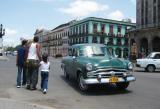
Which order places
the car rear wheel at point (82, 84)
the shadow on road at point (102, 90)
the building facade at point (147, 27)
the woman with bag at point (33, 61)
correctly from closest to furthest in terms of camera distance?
the shadow on road at point (102, 90) → the car rear wheel at point (82, 84) → the woman with bag at point (33, 61) → the building facade at point (147, 27)

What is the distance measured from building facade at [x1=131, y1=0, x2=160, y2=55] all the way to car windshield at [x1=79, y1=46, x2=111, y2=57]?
3599 cm

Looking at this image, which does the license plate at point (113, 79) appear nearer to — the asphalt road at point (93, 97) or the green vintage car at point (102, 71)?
the green vintage car at point (102, 71)

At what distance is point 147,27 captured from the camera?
166 ft

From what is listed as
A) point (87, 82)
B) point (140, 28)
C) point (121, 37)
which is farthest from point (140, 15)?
point (87, 82)

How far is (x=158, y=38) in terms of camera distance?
48.6 m

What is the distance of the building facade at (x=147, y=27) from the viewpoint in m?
48.8

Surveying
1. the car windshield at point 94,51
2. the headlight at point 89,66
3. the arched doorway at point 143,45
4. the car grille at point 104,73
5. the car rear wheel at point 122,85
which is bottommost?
the car rear wheel at point 122,85

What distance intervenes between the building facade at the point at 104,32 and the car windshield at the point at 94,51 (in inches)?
2837

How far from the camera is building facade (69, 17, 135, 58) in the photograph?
87100 millimetres

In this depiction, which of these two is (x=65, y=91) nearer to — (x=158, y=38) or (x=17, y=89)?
(x=17, y=89)

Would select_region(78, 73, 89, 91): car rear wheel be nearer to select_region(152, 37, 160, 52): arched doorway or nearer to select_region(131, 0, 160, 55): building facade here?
select_region(131, 0, 160, 55): building facade

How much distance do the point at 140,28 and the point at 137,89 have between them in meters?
41.1

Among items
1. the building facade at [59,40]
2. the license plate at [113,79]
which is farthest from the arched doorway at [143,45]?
the building facade at [59,40]

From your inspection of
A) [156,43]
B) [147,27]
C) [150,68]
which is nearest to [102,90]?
[150,68]
